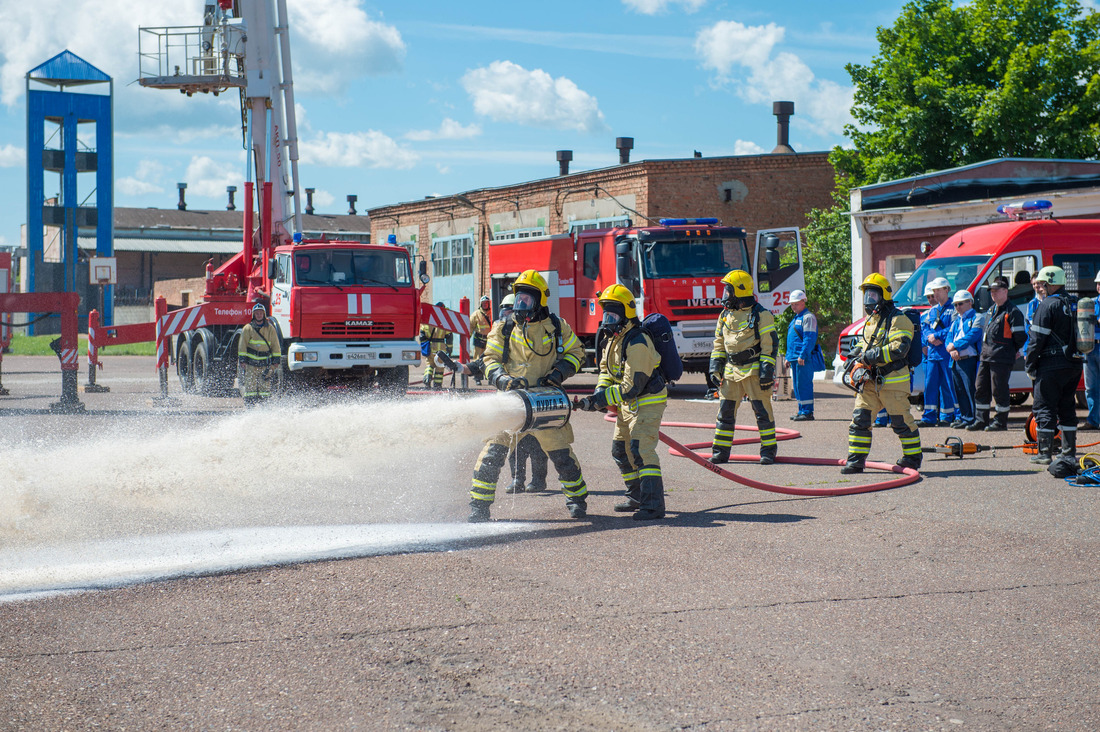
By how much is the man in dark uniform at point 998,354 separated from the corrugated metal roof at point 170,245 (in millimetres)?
61381

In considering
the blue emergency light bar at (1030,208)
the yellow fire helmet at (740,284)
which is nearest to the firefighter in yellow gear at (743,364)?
the yellow fire helmet at (740,284)

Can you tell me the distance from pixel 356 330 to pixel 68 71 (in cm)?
3451

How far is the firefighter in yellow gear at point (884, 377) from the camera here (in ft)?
32.5

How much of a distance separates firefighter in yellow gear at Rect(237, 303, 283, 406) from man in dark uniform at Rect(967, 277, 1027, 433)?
9563 millimetres

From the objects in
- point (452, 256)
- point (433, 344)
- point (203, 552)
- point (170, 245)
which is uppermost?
point (170, 245)

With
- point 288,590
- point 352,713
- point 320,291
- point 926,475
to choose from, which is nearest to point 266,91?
point 320,291

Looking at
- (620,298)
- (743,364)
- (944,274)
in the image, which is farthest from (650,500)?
(944,274)

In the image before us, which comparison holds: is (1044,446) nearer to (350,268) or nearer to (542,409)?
(542,409)

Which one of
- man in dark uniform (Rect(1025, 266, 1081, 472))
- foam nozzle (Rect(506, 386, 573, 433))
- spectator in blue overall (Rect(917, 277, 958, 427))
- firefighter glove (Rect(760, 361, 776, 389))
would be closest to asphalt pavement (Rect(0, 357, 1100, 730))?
foam nozzle (Rect(506, 386, 573, 433))

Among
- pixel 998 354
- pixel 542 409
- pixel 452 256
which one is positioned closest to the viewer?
pixel 542 409

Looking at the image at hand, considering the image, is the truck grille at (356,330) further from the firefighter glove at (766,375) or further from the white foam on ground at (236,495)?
the firefighter glove at (766,375)

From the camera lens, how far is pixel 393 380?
17781 mm

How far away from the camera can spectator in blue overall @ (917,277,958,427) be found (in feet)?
45.9

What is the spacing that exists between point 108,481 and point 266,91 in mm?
13278
